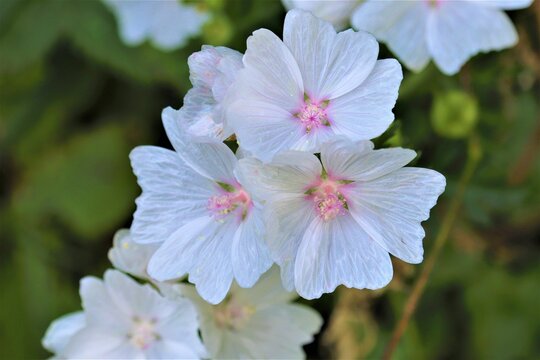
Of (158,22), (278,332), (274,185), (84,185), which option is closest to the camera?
Answer: (274,185)

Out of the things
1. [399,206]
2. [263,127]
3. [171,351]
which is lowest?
[171,351]

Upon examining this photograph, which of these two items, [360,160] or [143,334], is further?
[143,334]

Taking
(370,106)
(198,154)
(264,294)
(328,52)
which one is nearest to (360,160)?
(370,106)

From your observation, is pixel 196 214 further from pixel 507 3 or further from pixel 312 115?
pixel 507 3

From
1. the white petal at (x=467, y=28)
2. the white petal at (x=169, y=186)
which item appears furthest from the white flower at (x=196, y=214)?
the white petal at (x=467, y=28)

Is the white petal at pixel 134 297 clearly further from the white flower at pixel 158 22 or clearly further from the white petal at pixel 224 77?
the white flower at pixel 158 22
